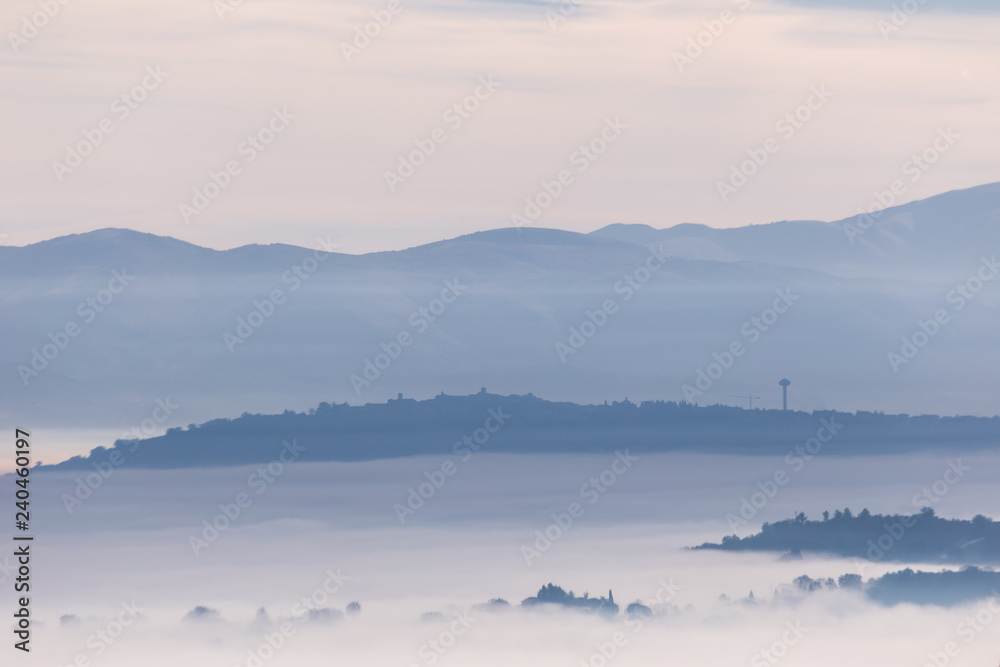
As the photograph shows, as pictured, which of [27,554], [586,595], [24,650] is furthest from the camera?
[586,595]

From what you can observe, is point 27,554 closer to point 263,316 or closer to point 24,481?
point 24,481

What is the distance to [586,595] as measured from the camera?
34719 mm

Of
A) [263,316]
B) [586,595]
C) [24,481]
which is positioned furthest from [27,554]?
[586,595]

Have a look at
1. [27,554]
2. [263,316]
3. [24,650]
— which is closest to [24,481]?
[27,554]

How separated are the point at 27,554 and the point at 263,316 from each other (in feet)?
58.8

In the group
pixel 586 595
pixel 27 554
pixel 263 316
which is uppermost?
pixel 263 316

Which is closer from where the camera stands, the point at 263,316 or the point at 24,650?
the point at 24,650

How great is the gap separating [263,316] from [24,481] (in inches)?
665

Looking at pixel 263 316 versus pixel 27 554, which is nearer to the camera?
pixel 27 554

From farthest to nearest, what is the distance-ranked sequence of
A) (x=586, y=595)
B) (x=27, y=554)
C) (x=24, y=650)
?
(x=586, y=595), (x=27, y=554), (x=24, y=650)

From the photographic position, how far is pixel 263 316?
116 ft

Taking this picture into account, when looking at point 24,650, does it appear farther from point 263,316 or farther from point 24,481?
point 263,316

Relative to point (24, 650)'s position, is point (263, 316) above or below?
above

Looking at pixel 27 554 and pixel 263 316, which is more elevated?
pixel 263 316
